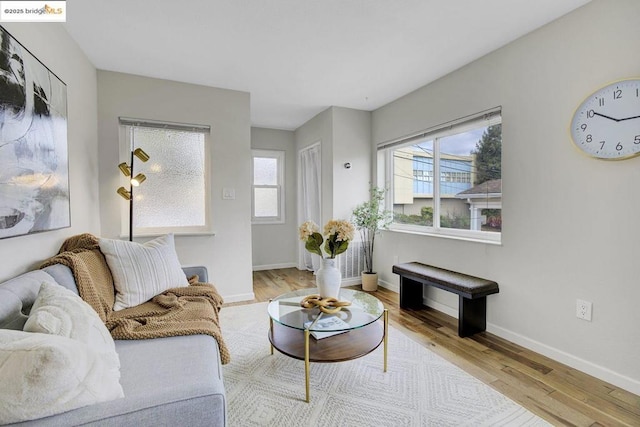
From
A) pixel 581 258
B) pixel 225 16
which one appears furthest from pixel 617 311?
pixel 225 16

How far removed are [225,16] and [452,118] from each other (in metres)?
2.13

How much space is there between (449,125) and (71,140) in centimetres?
318

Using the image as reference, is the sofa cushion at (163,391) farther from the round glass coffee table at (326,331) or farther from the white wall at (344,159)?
the white wall at (344,159)

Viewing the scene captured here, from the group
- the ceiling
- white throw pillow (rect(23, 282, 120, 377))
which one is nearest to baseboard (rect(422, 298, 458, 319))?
the ceiling

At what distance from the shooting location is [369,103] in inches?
148

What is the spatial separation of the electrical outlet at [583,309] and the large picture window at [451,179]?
0.73m

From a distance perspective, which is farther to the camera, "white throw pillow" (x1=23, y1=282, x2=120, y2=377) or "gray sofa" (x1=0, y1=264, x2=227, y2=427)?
"white throw pillow" (x1=23, y1=282, x2=120, y2=377)

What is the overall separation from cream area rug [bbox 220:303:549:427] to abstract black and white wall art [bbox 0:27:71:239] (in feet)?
4.73

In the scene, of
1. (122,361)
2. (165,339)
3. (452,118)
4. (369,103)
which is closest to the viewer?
(122,361)

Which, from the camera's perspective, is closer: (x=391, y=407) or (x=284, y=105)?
(x=391, y=407)

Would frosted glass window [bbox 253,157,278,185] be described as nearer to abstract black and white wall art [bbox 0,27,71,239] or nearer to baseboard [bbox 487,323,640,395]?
abstract black and white wall art [bbox 0,27,71,239]

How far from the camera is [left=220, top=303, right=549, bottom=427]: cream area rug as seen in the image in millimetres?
1539

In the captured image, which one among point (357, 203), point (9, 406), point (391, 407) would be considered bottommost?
point (391, 407)

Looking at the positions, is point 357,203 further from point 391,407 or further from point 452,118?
point 391,407
